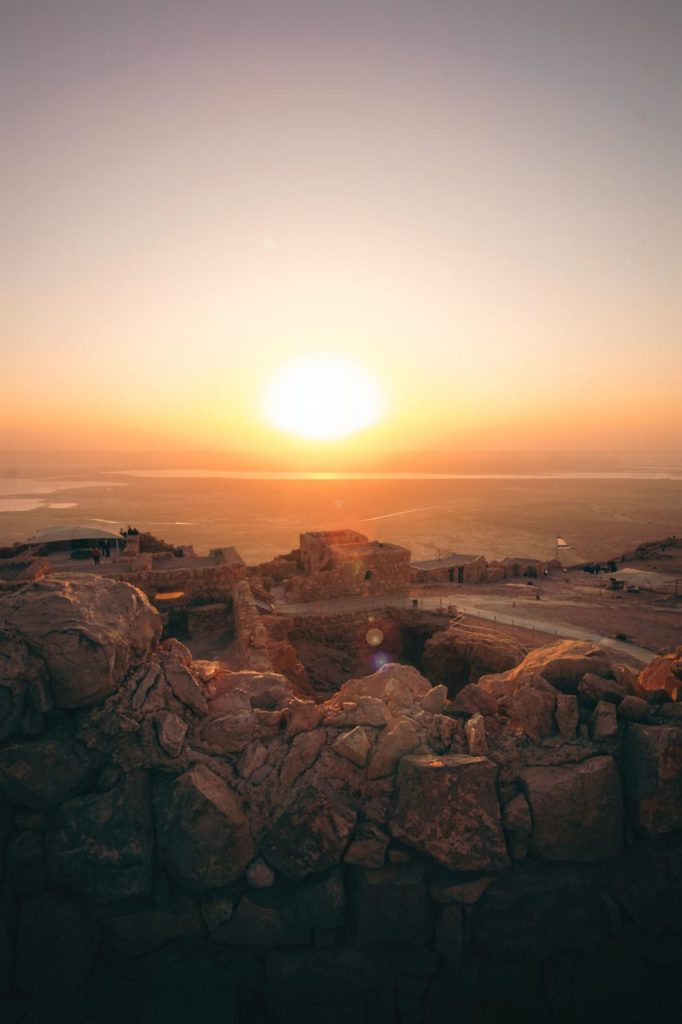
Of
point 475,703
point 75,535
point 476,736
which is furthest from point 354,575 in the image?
point 476,736

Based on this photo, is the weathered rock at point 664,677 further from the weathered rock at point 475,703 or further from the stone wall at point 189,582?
the stone wall at point 189,582

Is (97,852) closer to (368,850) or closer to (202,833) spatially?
(202,833)

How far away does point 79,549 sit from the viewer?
23719mm

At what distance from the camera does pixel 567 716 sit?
5.11 metres

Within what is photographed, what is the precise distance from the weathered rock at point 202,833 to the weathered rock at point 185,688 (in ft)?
2.09

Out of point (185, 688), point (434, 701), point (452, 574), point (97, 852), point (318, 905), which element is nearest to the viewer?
point (97, 852)

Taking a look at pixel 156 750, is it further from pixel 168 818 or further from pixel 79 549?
pixel 79 549

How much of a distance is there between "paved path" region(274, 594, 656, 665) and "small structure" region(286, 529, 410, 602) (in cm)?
Result: 36

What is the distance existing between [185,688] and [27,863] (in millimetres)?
1787

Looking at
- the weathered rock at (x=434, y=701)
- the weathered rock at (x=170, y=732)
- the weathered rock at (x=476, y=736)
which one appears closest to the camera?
the weathered rock at (x=170, y=732)

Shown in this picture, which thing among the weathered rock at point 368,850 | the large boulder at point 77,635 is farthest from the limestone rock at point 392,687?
the large boulder at point 77,635

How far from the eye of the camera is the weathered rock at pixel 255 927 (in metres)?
4.55

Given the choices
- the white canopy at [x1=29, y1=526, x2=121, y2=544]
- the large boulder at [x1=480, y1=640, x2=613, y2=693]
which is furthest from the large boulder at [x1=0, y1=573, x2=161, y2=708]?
the white canopy at [x1=29, y1=526, x2=121, y2=544]

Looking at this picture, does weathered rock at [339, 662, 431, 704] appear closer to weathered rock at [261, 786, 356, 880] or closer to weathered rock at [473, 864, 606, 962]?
weathered rock at [261, 786, 356, 880]
